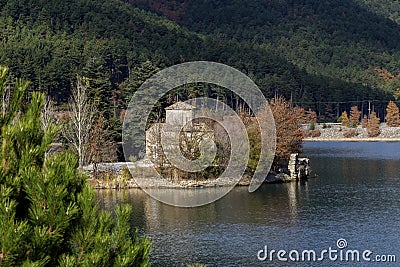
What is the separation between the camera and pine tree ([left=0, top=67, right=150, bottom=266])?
573 centimetres

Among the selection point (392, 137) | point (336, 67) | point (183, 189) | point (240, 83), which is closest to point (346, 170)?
point (183, 189)

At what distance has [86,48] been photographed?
65250 mm

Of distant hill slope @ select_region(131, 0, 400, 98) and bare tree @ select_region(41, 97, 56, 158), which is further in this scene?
distant hill slope @ select_region(131, 0, 400, 98)

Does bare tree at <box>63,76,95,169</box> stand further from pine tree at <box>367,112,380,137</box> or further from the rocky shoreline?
pine tree at <box>367,112,380,137</box>

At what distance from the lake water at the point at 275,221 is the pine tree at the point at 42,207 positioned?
456 inches

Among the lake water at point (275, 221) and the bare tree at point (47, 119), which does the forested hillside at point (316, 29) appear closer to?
the lake water at point (275, 221)

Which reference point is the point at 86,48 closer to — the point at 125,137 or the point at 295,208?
the point at 125,137

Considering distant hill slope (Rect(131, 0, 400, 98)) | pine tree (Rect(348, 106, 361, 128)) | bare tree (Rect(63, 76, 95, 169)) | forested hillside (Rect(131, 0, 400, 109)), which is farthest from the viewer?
distant hill slope (Rect(131, 0, 400, 98))

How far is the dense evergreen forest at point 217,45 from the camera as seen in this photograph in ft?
184

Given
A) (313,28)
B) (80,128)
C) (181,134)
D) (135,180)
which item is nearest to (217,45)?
(313,28)

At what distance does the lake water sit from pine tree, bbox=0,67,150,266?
11593 mm

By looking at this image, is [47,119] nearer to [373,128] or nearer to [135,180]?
[135,180]

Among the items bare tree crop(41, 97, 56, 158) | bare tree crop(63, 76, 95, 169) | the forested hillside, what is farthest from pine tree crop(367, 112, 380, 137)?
bare tree crop(41, 97, 56, 158)

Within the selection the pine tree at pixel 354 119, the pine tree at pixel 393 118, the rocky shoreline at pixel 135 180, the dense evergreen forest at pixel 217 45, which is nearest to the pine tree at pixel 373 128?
the pine tree at pixel 354 119
